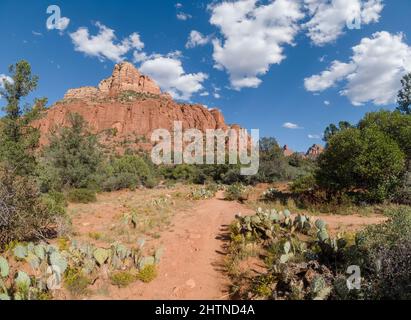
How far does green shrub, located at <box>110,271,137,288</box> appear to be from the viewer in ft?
20.6

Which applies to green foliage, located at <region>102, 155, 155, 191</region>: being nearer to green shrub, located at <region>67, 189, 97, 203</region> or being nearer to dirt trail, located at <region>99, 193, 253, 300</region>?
green shrub, located at <region>67, 189, 97, 203</region>

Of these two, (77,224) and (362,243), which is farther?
(77,224)

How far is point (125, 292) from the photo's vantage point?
240 inches

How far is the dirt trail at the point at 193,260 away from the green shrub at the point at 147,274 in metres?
0.10

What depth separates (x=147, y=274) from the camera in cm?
665

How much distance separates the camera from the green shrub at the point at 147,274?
6.56 m

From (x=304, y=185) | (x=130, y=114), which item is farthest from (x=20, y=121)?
(x=130, y=114)

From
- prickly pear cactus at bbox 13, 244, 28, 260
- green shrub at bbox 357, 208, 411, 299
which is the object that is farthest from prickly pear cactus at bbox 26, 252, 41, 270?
green shrub at bbox 357, 208, 411, 299

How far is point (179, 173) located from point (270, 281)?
32.9m

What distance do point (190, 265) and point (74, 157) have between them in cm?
1795

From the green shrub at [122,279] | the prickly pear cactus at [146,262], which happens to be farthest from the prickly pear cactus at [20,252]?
the prickly pear cactus at [146,262]

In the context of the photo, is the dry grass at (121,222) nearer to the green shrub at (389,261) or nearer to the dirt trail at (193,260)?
the dirt trail at (193,260)

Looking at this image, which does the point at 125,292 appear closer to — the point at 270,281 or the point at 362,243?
the point at 270,281
